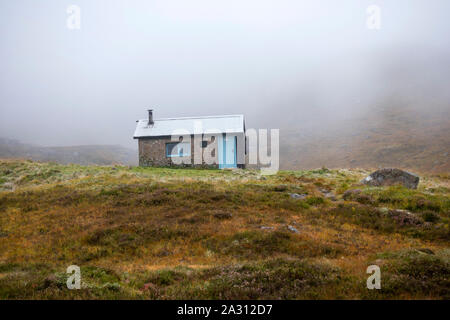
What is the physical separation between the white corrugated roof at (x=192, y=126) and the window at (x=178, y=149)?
1.16 meters

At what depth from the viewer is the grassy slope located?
592cm

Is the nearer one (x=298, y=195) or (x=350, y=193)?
(x=350, y=193)

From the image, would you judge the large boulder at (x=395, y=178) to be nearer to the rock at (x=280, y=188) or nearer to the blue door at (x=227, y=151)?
the rock at (x=280, y=188)

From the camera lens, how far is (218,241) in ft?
32.3

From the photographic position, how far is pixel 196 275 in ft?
22.5

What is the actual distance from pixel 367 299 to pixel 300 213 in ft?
26.3

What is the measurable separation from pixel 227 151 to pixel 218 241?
2194cm

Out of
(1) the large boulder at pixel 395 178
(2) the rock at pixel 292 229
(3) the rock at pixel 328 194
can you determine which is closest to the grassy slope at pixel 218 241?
(2) the rock at pixel 292 229

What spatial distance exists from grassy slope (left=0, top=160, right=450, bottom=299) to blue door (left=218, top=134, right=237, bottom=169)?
12.4 m

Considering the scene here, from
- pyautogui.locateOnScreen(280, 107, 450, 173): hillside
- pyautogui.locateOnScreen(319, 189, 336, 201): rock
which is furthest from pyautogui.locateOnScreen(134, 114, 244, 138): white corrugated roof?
pyautogui.locateOnScreen(280, 107, 450, 173): hillside

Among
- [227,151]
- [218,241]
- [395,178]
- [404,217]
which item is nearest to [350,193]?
[395,178]

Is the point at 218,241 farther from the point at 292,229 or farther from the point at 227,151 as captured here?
the point at 227,151

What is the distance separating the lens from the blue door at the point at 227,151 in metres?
31.4
